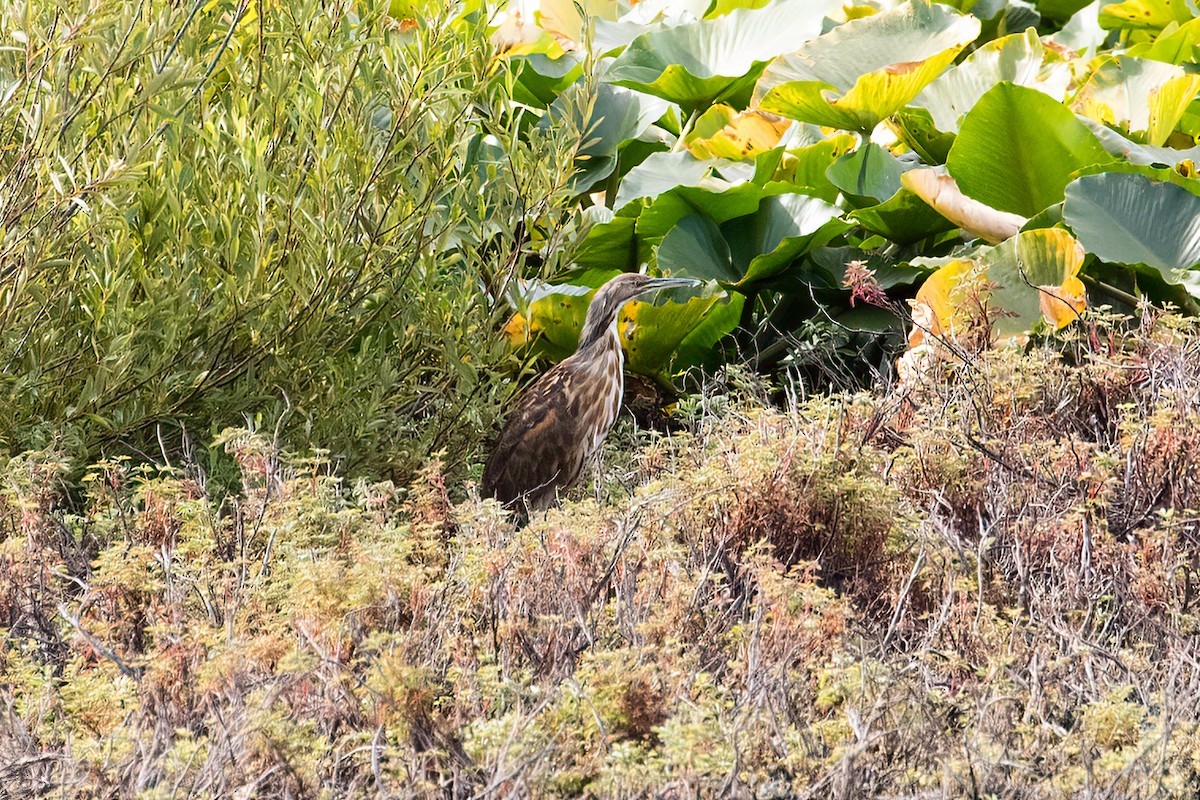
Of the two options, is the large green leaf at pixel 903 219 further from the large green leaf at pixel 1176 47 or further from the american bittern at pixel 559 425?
the large green leaf at pixel 1176 47

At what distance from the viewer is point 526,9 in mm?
7137

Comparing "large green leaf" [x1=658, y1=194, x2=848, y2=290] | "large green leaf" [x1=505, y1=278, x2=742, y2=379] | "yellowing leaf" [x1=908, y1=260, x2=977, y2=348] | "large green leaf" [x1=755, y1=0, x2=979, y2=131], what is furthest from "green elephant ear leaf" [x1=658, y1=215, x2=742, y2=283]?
"yellowing leaf" [x1=908, y1=260, x2=977, y2=348]

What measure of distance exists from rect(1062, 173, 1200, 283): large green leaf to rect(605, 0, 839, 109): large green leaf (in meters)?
1.90

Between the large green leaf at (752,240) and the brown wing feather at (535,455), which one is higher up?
the large green leaf at (752,240)

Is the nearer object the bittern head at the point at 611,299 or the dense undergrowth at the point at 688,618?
the dense undergrowth at the point at 688,618

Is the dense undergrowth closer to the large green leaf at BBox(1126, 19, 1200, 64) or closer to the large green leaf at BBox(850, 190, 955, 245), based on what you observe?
the large green leaf at BBox(850, 190, 955, 245)

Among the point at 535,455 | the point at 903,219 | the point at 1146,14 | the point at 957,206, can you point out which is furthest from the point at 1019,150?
the point at 535,455

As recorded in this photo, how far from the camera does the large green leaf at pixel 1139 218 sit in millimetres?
4570

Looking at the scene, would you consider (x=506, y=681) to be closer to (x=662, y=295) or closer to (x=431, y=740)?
(x=431, y=740)

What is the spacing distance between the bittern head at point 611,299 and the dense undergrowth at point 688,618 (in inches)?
26.2

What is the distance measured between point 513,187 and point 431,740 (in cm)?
226

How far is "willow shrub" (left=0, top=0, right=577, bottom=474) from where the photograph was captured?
325cm

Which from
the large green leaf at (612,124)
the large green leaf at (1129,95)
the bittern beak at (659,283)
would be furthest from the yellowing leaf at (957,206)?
the large green leaf at (612,124)

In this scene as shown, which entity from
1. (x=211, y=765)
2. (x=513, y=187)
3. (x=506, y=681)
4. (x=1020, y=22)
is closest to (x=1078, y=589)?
(x=506, y=681)
